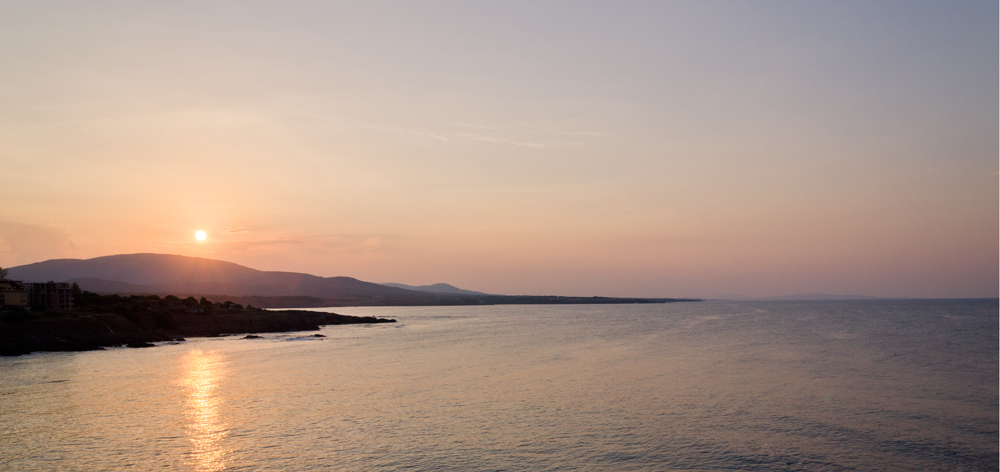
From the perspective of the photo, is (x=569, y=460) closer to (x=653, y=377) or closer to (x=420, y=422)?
(x=420, y=422)

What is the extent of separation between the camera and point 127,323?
94938 millimetres

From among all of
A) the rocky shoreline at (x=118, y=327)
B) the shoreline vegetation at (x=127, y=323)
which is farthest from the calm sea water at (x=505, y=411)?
the shoreline vegetation at (x=127, y=323)

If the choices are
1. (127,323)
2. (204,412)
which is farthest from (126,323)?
(204,412)

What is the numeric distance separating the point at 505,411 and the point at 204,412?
1826cm

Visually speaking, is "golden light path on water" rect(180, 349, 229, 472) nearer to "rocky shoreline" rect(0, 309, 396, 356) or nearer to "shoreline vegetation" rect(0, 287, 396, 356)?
"rocky shoreline" rect(0, 309, 396, 356)

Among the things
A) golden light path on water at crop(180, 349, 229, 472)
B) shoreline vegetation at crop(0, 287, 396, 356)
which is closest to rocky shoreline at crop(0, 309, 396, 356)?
shoreline vegetation at crop(0, 287, 396, 356)

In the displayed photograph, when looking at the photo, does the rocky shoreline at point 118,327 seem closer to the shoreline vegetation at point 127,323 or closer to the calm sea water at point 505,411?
the shoreline vegetation at point 127,323

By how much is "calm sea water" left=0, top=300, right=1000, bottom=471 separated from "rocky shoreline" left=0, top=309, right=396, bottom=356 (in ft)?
36.6

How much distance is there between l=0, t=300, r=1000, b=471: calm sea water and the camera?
26.9 m

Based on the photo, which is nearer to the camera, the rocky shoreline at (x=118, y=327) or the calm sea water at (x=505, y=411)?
the calm sea water at (x=505, y=411)

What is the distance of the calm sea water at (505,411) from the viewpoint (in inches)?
1057

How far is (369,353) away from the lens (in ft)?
239

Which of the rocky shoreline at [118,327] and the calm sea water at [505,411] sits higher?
the rocky shoreline at [118,327]

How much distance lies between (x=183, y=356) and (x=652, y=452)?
61356 millimetres
